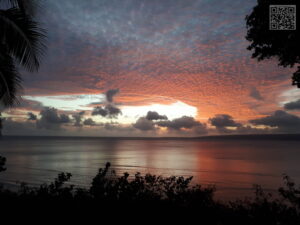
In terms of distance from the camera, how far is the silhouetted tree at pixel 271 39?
6773 millimetres

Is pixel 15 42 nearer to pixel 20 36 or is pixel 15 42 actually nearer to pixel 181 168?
pixel 20 36

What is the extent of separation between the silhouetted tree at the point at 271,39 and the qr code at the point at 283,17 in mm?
129

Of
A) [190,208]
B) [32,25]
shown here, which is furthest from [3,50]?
[190,208]

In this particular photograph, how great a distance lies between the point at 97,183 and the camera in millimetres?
6438

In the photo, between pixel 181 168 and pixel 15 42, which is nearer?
pixel 15 42

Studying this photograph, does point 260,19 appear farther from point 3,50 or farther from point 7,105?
point 7,105

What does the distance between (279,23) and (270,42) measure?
0.87 meters

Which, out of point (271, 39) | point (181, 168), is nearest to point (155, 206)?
point (271, 39)

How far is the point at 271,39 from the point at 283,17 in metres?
0.92

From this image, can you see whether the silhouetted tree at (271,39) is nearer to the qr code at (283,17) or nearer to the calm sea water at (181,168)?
the qr code at (283,17)

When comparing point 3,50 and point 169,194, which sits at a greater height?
point 3,50

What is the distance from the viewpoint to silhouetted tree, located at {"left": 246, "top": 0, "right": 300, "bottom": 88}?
677 cm

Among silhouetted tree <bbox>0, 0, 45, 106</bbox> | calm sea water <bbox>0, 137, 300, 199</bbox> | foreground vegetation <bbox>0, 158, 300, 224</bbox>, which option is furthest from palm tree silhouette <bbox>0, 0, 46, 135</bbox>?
calm sea water <bbox>0, 137, 300, 199</bbox>

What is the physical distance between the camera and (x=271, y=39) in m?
7.34
